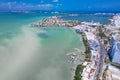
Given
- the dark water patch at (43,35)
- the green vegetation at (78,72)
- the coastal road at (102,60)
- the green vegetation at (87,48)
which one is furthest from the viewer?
the dark water patch at (43,35)

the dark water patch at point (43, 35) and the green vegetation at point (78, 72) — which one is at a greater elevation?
the dark water patch at point (43, 35)

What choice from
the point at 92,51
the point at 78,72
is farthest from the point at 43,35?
the point at 78,72

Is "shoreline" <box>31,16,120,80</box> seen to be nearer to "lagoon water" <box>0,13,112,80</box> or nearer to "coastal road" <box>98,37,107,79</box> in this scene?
"coastal road" <box>98,37,107,79</box>

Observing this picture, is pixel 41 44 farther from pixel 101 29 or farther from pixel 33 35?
pixel 101 29

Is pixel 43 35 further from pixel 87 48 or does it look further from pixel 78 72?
pixel 78 72

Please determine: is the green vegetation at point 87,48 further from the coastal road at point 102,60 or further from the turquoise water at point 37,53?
the coastal road at point 102,60

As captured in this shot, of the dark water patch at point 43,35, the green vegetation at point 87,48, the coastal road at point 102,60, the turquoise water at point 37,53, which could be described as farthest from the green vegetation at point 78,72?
the dark water patch at point 43,35

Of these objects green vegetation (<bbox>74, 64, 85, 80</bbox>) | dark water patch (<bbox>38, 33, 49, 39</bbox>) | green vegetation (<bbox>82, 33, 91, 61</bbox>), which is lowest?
green vegetation (<bbox>74, 64, 85, 80</bbox>)

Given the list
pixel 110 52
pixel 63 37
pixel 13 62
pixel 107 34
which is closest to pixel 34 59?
pixel 13 62

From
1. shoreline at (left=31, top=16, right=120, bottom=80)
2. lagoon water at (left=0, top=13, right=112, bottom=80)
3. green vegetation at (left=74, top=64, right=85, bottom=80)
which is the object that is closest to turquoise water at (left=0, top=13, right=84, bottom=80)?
lagoon water at (left=0, top=13, right=112, bottom=80)
